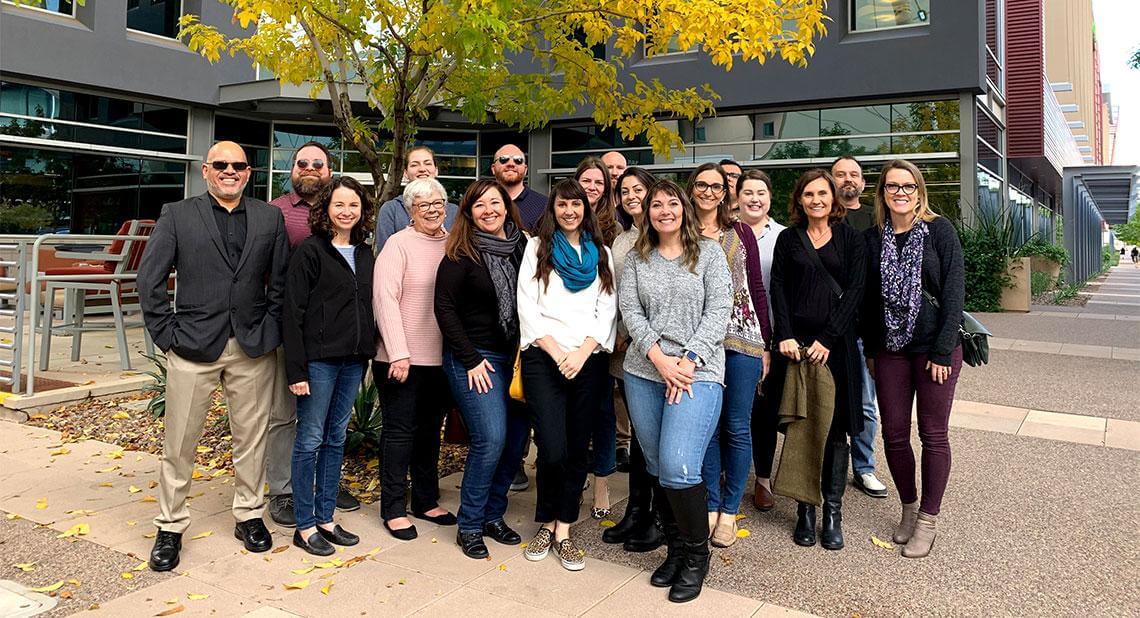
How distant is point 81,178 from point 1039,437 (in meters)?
17.0

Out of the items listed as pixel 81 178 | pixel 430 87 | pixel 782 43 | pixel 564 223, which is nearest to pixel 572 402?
pixel 564 223

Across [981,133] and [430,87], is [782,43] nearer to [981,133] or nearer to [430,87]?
[430,87]

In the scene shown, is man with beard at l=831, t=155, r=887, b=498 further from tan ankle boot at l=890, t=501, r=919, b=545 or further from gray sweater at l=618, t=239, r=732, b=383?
gray sweater at l=618, t=239, r=732, b=383

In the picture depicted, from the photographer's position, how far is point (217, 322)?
400 centimetres

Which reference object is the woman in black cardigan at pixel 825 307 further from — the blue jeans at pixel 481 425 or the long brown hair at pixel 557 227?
the blue jeans at pixel 481 425

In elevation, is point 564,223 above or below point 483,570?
above

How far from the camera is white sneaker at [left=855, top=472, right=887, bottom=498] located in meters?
5.27

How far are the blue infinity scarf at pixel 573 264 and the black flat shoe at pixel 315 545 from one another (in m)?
1.87

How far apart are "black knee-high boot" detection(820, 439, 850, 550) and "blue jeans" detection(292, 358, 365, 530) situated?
8.78 ft

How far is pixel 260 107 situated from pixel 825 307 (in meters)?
16.3

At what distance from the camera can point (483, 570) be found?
13.0 ft

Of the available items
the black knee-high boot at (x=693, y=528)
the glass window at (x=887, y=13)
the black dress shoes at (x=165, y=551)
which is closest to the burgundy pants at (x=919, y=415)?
the black knee-high boot at (x=693, y=528)

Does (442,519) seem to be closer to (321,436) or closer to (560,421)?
(321,436)

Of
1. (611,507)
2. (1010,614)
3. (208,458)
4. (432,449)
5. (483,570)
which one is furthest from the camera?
(208,458)
